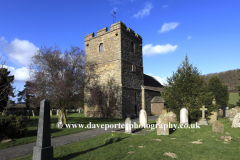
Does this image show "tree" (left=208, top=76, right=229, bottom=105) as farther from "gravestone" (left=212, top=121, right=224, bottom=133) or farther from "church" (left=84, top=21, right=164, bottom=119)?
"gravestone" (left=212, top=121, right=224, bottom=133)

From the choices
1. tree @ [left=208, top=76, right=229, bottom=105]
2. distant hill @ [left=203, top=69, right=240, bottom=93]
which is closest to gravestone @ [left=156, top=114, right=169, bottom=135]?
tree @ [left=208, top=76, right=229, bottom=105]

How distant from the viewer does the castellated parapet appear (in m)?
20.6

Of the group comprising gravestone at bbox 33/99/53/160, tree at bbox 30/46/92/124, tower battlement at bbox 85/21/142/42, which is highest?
tower battlement at bbox 85/21/142/42

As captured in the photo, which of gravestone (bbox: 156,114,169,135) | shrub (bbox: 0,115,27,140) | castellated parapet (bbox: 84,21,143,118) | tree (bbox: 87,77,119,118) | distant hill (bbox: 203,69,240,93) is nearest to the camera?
shrub (bbox: 0,115,27,140)

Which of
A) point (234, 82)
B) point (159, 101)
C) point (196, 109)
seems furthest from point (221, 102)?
point (234, 82)

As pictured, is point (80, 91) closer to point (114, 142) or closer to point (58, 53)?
point (58, 53)

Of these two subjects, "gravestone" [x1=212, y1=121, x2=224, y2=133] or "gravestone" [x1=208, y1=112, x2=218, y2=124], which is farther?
"gravestone" [x1=208, y1=112, x2=218, y2=124]

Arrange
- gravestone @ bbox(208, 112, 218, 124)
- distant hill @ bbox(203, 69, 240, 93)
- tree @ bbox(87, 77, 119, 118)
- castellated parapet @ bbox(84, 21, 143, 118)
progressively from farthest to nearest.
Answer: distant hill @ bbox(203, 69, 240, 93) → castellated parapet @ bbox(84, 21, 143, 118) → tree @ bbox(87, 77, 119, 118) → gravestone @ bbox(208, 112, 218, 124)

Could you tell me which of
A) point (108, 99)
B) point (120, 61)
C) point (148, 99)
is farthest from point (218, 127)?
point (148, 99)

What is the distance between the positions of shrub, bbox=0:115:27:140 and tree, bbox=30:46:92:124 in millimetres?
3789

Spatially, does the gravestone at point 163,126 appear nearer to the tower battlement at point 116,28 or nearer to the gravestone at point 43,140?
the gravestone at point 43,140

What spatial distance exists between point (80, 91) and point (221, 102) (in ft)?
80.4

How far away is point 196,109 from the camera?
11914mm

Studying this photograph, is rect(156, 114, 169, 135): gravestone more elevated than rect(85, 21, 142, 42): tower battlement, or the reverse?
rect(85, 21, 142, 42): tower battlement
